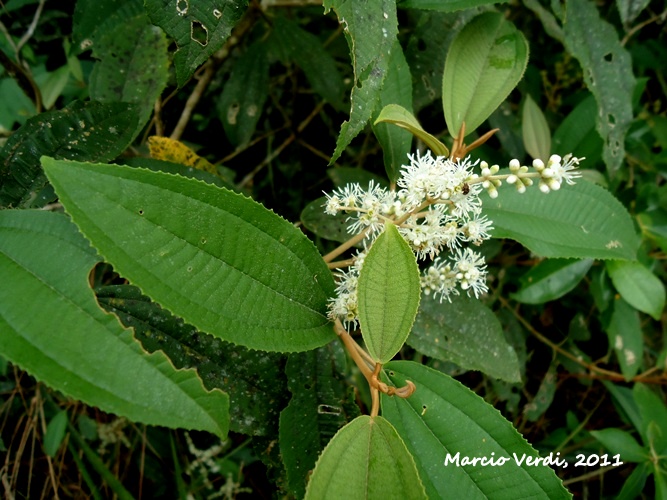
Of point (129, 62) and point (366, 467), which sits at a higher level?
point (129, 62)

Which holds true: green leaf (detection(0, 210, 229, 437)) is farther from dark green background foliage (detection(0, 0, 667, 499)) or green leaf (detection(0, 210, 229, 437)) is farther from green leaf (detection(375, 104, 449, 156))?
green leaf (detection(375, 104, 449, 156))

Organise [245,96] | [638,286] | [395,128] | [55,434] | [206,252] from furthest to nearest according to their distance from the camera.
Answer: [245,96], [55,434], [638,286], [395,128], [206,252]

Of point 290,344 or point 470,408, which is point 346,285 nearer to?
point 290,344

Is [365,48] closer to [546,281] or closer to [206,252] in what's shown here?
[206,252]

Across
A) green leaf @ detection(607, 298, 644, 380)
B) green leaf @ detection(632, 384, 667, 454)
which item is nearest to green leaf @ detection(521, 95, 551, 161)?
green leaf @ detection(607, 298, 644, 380)

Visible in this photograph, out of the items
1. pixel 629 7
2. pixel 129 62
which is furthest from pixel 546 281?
pixel 129 62

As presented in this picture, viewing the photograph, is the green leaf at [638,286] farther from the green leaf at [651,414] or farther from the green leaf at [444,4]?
the green leaf at [444,4]

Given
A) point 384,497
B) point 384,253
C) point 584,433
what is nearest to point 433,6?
point 384,253
